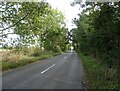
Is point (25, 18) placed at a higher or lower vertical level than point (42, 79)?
higher

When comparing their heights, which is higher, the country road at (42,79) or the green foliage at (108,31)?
the green foliage at (108,31)

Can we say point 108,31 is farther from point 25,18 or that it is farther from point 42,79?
point 25,18

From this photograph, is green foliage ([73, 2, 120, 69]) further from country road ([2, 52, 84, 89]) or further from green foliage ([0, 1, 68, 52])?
green foliage ([0, 1, 68, 52])

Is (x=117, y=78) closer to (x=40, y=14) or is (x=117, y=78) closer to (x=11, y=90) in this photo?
(x=11, y=90)

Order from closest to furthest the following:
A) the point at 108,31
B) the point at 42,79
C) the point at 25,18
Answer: the point at 108,31
the point at 42,79
the point at 25,18

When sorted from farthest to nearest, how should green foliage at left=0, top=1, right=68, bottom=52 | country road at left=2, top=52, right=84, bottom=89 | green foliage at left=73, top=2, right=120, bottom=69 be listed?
green foliage at left=0, top=1, right=68, bottom=52 < green foliage at left=73, top=2, right=120, bottom=69 < country road at left=2, top=52, right=84, bottom=89

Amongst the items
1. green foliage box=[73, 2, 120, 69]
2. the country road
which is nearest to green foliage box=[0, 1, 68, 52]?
the country road

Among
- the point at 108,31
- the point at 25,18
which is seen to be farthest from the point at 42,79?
the point at 25,18

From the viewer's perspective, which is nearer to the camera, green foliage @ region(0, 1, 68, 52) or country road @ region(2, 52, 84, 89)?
country road @ region(2, 52, 84, 89)

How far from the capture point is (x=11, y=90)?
13117mm

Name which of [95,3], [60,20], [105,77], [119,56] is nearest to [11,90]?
[105,77]

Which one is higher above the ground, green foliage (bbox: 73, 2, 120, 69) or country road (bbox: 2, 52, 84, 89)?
green foliage (bbox: 73, 2, 120, 69)

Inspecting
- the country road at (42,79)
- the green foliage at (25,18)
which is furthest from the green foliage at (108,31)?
the green foliage at (25,18)

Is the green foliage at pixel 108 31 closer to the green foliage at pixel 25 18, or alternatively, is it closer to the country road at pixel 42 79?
the country road at pixel 42 79
